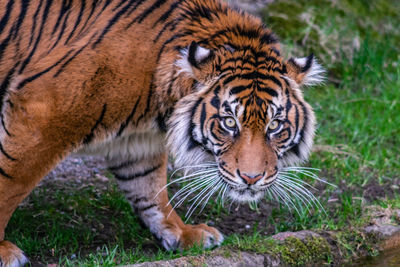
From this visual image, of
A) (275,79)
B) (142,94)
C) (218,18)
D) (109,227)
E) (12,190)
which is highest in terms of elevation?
(218,18)

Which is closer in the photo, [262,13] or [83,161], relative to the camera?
[83,161]

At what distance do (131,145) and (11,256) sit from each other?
3.03ft

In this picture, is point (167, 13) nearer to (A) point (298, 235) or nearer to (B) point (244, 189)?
(B) point (244, 189)

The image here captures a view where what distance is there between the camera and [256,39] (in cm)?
358

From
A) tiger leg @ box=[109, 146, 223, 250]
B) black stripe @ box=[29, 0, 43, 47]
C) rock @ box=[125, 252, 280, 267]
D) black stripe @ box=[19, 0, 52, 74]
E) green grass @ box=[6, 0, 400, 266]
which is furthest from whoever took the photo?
tiger leg @ box=[109, 146, 223, 250]

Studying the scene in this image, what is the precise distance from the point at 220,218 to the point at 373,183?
134 cm

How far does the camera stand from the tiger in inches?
132

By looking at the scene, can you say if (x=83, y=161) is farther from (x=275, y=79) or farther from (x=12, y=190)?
(x=275, y=79)

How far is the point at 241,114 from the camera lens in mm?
3330

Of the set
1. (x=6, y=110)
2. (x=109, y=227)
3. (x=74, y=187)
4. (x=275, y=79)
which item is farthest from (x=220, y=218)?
(x=6, y=110)

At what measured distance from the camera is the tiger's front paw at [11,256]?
345cm

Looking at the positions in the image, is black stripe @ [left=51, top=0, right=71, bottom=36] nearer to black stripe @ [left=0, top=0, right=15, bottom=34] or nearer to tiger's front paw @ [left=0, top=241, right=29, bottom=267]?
black stripe @ [left=0, top=0, right=15, bottom=34]

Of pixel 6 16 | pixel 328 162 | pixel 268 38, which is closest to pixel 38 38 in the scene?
pixel 6 16

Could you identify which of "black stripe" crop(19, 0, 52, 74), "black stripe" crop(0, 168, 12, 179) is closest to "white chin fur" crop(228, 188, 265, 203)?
"black stripe" crop(0, 168, 12, 179)
